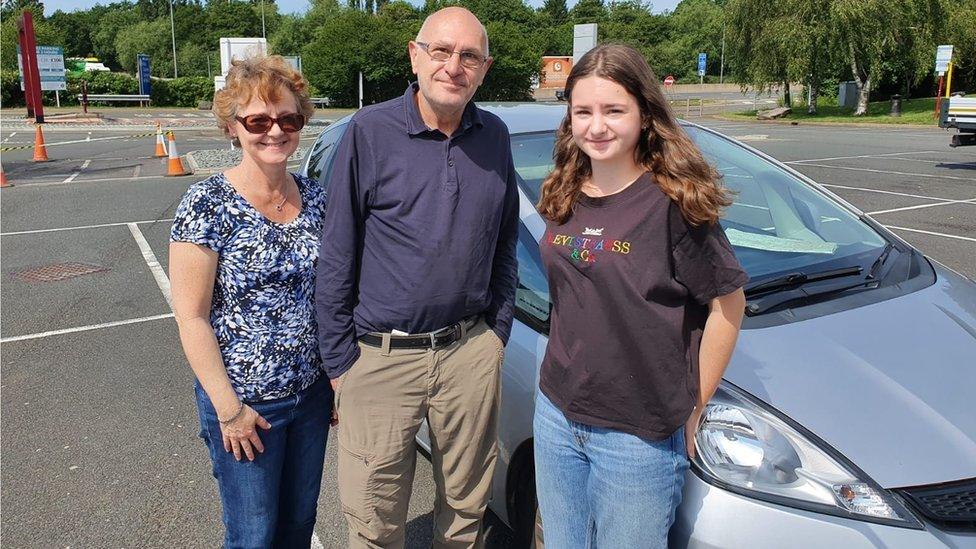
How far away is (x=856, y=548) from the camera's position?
5.78ft

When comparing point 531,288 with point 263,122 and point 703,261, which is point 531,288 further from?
point 263,122

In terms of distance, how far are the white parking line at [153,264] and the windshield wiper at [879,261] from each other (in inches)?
202

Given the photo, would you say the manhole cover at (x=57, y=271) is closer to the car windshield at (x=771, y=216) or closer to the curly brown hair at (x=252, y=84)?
the car windshield at (x=771, y=216)

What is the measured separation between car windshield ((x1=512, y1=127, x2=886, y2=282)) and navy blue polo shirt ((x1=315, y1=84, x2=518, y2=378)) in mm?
703

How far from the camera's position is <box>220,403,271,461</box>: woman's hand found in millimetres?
2078

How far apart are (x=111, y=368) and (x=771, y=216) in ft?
13.8

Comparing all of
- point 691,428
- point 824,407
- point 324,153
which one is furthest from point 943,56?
point 691,428

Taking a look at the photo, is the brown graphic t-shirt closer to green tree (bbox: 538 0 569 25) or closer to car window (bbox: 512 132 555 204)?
car window (bbox: 512 132 555 204)

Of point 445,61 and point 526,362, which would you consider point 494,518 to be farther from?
point 445,61

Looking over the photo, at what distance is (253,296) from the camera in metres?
2.07

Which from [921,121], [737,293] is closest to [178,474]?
[737,293]

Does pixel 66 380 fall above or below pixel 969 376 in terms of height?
below

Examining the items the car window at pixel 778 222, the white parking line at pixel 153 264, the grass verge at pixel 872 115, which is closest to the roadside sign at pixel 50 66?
the white parking line at pixel 153 264

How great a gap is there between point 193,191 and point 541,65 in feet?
160
